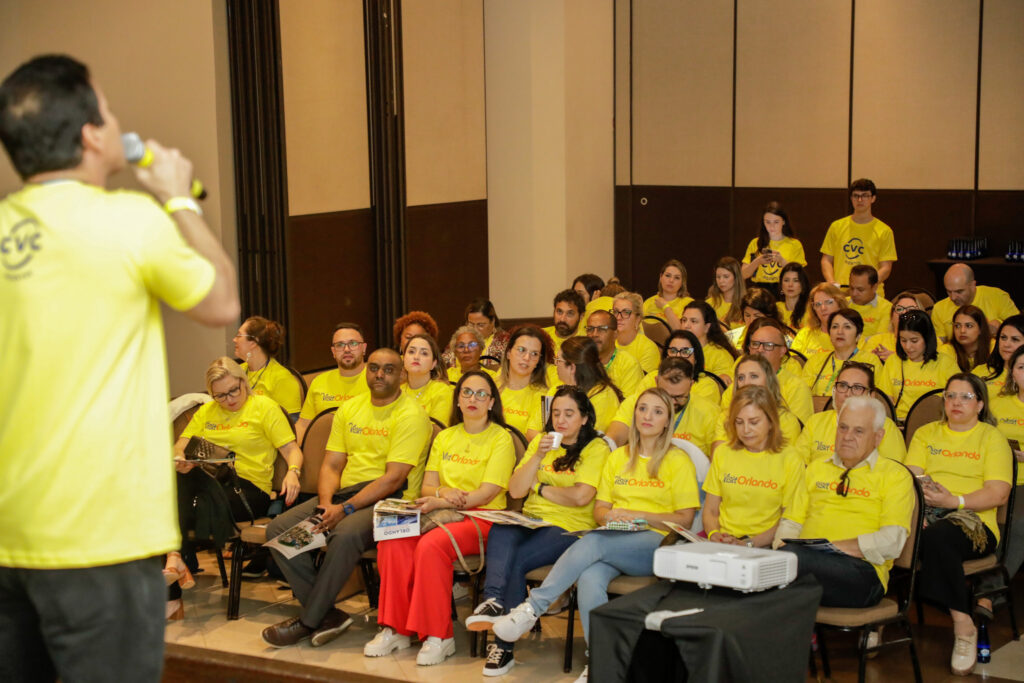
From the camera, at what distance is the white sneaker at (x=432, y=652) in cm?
450

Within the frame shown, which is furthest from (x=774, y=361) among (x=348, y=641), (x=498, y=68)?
(x=498, y=68)

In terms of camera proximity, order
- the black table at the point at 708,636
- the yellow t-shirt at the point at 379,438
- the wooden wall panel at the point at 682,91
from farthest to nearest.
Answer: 1. the wooden wall panel at the point at 682,91
2. the yellow t-shirt at the point at 379,438
3. the black table at the point at 708,636

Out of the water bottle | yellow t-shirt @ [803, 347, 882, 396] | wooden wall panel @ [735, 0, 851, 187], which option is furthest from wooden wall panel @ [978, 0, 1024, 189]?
the water bottle

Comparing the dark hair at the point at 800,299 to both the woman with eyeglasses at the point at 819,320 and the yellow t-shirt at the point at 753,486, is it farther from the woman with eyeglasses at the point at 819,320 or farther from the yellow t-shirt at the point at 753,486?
the yellow t-shirt at the point at 753,486

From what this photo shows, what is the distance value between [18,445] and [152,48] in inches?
260

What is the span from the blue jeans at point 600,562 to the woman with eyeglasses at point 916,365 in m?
2.06

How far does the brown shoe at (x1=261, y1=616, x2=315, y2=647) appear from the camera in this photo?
470 cm

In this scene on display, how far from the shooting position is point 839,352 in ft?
19.9

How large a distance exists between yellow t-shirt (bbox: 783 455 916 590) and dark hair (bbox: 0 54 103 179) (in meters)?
3.38

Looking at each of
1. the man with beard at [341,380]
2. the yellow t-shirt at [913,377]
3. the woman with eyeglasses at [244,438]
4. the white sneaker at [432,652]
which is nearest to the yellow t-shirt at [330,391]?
the man with beard at [341,380]

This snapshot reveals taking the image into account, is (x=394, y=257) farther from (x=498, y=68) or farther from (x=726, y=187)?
(x=726, y=187)

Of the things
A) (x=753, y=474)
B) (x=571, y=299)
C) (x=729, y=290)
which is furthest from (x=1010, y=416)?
(x=729, y=290)

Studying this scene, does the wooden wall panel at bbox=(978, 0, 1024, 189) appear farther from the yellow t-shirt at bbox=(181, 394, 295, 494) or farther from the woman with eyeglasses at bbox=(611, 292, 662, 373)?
the yellow t-shirt at bbox=(181, 394, 295, 494)

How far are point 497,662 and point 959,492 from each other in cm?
197
